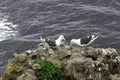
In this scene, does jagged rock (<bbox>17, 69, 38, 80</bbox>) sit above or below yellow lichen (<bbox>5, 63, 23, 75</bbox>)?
below

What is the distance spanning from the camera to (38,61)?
24.5m

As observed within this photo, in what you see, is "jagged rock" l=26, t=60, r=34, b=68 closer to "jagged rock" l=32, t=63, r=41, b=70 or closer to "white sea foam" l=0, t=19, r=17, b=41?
"jagged rock" l=32, t=63, r=41, b=70

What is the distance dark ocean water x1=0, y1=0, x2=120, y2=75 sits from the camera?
38656mm

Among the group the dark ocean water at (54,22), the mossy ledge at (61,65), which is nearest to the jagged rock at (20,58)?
the mossy ledge at (61,65)

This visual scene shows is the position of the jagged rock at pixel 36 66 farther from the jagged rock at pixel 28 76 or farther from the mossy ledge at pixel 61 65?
the jagged rock at pixel 28 76

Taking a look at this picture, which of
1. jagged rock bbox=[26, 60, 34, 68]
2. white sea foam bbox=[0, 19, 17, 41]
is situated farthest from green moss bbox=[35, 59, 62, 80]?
white sea foam bbox=[0, 19, 17, 41]

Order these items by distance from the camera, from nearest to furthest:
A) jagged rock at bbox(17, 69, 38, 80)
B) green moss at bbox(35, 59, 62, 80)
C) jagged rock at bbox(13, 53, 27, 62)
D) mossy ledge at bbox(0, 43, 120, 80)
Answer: jagged rock at bbox(17, 69, 38, 80)
green moss at bbox(35, 59, 62, 80)
mossy ledge at bbox(0, 43, 120, 80)
jagged rock at bbox(13, 53, 27, 62)

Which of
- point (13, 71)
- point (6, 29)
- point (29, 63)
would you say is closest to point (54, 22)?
point (6, 29)

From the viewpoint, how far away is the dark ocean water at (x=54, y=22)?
38.7m

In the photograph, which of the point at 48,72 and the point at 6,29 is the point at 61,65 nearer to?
the point at 48,72

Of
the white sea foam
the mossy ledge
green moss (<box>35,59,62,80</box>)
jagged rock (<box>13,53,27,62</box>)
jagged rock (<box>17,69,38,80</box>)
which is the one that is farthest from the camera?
the white sea foam

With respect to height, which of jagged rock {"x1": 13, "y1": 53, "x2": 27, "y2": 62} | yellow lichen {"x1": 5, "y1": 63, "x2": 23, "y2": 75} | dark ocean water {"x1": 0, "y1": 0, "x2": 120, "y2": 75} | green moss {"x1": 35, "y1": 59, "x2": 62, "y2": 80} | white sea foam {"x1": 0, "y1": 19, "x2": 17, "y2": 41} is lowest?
white sea foam {"x1": 0, "y1": 19, "x2": 17, "y2": 41}

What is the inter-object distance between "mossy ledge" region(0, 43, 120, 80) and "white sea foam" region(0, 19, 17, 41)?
16434 millimetres

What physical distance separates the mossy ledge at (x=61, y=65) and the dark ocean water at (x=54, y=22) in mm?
10300
